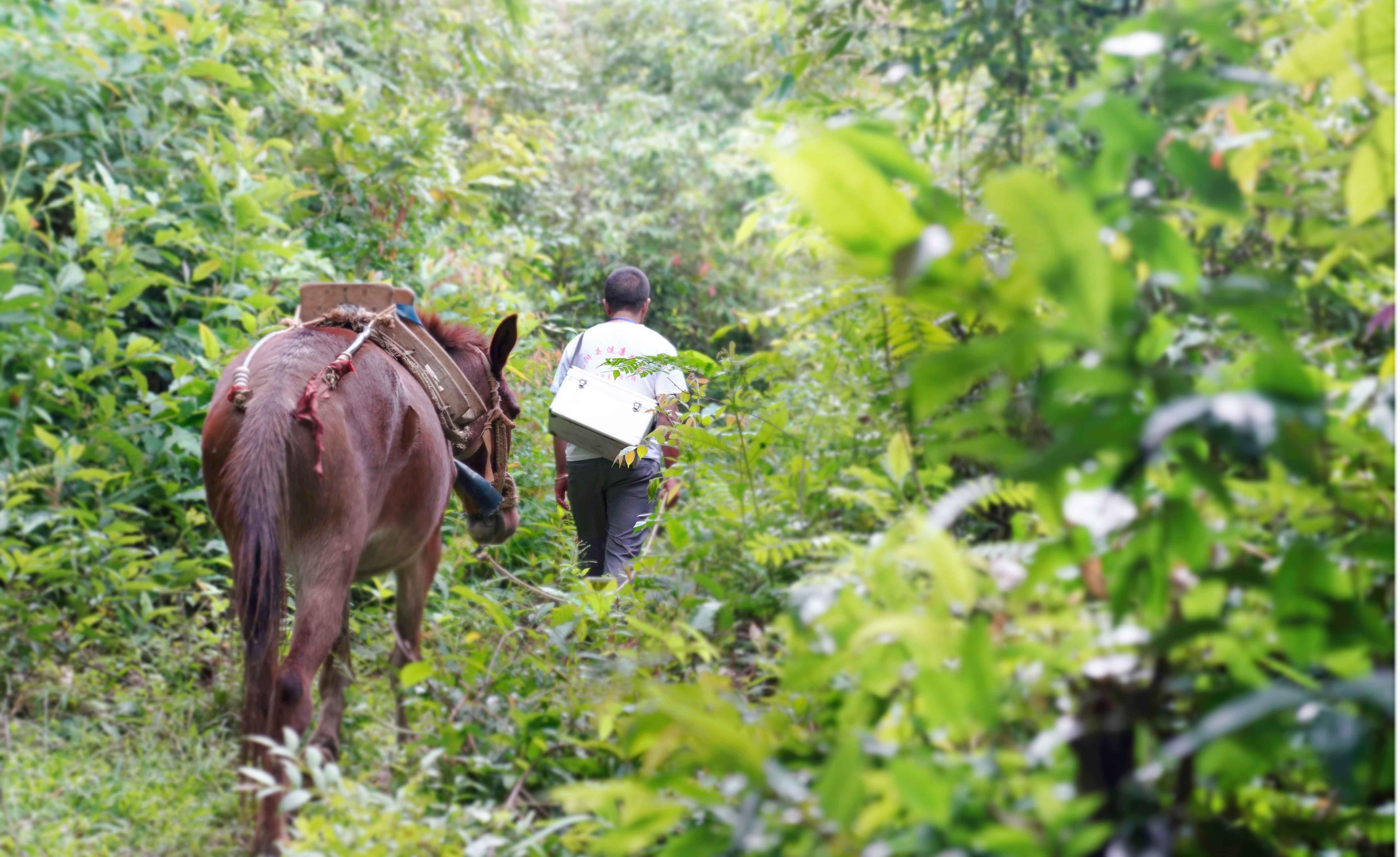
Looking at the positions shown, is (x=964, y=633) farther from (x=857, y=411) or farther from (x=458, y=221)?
(x=458, y=221)

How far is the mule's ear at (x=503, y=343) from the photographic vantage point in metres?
4.46

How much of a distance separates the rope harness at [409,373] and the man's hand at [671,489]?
88cm

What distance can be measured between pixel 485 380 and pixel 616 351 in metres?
0.78

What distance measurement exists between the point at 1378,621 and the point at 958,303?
52cm

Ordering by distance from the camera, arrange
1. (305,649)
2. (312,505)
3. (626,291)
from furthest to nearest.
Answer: (626,291), (312,505), (305,649)

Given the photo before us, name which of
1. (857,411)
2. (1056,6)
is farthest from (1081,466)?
(1056,6)

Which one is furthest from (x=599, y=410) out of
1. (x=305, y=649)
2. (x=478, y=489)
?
(x=305, y=649)

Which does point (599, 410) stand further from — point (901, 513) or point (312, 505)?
point (901, 513)

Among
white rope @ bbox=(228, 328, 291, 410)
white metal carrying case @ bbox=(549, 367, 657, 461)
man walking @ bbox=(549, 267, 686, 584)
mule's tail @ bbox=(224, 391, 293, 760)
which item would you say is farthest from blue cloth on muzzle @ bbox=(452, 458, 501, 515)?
mule's tail @ bbox=(224, 391, 293, 760)

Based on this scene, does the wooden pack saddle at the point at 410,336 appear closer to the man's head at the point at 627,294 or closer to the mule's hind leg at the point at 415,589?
the mule's hind leg at the point at 415,589

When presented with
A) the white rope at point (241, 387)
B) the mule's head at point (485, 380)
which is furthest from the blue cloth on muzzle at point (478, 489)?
the white rope at point (241, 387)

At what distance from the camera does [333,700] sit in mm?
3461

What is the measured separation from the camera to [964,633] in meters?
1.05

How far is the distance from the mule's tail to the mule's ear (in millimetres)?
1603
